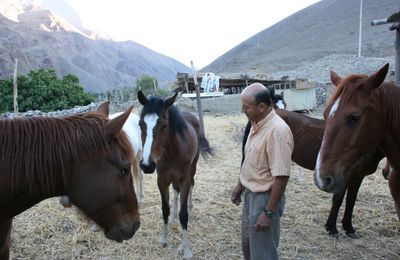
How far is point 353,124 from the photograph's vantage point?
85.8 inches

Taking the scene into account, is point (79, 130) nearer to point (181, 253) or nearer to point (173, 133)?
point (173, 133)

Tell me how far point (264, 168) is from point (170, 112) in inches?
79.5

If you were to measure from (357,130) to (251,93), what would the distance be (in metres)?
0.71

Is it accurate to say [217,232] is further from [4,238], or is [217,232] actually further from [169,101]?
[4,238]

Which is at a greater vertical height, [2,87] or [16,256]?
[2,87]

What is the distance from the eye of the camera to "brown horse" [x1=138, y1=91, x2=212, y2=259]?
11.9ft

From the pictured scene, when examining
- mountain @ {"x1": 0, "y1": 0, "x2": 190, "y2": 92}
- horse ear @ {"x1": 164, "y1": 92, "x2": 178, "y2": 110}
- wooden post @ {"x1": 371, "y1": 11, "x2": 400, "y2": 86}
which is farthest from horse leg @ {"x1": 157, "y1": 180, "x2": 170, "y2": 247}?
mountain @ {"x1": 0, "y1": 0, "x2": 190, "y2": 92}

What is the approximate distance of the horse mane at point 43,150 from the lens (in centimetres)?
175

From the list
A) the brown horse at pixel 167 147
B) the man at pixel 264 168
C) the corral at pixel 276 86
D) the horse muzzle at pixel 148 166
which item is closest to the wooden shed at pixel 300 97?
the corral at pixel 276 86

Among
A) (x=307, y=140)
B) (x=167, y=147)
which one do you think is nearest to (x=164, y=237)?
(x=167, y=147)

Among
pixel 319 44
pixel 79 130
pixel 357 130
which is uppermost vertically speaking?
pixel 319 44

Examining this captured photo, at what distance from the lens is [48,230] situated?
14.5 ft

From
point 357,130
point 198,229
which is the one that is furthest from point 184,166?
point 357,130

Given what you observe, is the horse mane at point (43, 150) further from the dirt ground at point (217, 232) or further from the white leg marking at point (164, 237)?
the white leg marking at point (164, 237)
